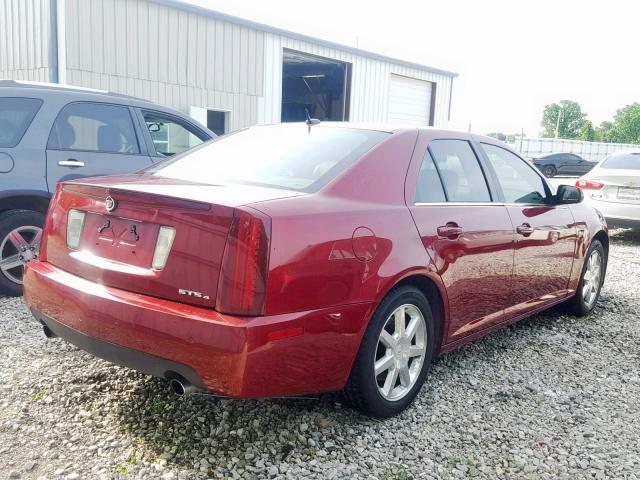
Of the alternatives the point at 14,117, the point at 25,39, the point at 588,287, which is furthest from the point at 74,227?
the point at 25,39

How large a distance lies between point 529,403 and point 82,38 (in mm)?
11225

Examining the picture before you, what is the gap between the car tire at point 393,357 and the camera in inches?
112

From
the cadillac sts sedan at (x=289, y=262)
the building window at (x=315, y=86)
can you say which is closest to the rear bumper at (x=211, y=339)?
the cadillac sts sedan at (x=289, y=262)

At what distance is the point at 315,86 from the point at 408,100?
3362 mm

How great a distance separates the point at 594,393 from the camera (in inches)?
140

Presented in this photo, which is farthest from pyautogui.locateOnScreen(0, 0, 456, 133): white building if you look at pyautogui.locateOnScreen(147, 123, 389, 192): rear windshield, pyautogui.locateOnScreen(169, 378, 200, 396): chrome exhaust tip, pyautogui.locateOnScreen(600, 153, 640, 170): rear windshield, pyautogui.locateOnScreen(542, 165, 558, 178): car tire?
pyautogui.locateOnScreen(542, 165, 558, 178): car tire

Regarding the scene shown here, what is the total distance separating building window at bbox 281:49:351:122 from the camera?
59.6ft

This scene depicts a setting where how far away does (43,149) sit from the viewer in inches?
189

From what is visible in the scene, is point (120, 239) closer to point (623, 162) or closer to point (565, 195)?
point (565, 195)

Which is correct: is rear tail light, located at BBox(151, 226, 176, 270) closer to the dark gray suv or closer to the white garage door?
the dark gray suv

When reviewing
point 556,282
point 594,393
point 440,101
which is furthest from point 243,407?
point 440,101

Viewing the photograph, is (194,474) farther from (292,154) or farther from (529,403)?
(529,403)

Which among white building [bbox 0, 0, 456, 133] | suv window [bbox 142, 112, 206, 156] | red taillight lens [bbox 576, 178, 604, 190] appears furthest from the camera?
white building [bbox 0, 0, 456, 133]

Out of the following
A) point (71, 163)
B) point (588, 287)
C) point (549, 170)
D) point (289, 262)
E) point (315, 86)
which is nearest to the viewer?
point (289, 262)
